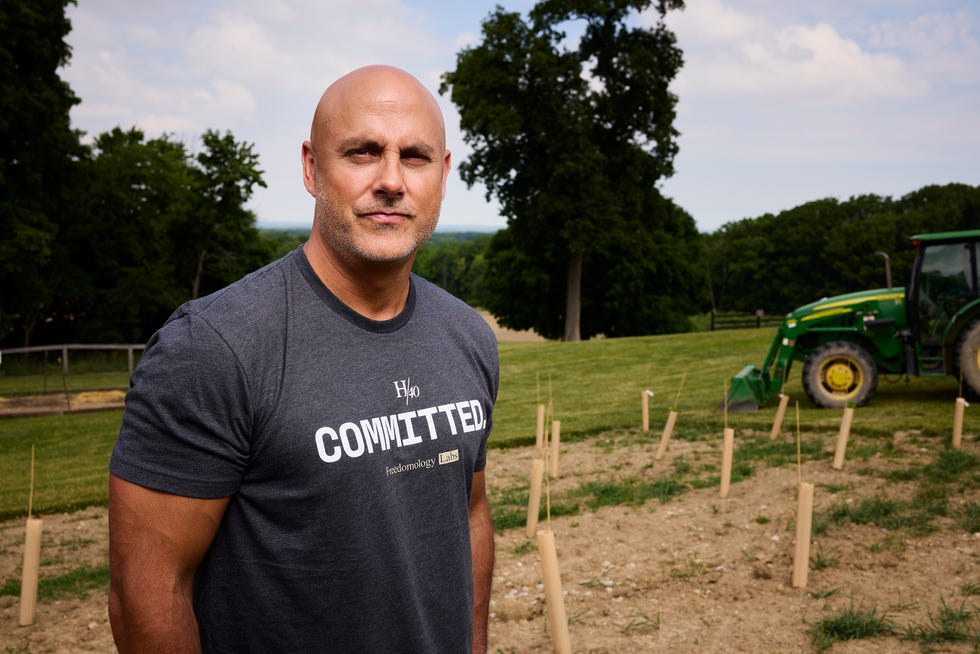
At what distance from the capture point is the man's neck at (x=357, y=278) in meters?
1.74

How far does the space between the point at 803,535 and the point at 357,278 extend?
4.33 metres

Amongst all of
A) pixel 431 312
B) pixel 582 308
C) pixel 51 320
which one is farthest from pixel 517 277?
pixel 431 312

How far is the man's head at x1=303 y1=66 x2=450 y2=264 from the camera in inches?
68.2

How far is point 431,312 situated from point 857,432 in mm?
8925

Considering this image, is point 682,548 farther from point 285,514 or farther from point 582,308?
point 582,308

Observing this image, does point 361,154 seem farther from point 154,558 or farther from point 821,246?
point 821,246

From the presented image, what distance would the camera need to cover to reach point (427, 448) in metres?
1.75

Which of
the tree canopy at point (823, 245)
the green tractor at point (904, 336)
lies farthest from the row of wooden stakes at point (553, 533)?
the tree canopy at point (823, 245)

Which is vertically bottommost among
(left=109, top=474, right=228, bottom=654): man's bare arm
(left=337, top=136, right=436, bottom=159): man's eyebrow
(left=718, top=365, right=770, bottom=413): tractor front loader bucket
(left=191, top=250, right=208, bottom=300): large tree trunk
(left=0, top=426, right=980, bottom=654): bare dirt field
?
(left=0, top=426, right=980, bottom=654): bare dirt field

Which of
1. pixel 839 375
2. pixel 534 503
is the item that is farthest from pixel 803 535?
pixel 839 375

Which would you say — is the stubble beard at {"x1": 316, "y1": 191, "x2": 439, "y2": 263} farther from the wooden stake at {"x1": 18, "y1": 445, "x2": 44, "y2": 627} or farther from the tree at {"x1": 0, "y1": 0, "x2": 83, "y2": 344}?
the tree at {"x1": 0, "y1": 0, "x2": 83, "y2": 344}

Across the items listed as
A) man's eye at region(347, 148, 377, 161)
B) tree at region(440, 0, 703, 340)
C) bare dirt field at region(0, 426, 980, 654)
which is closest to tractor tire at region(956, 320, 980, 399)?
bare dirt field at region(0, 426, 980, 654)

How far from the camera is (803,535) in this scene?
202 inches

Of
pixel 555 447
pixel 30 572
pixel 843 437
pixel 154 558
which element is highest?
pixel 154 558
